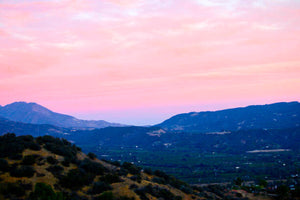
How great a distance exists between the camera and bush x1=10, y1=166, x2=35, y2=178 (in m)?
30.1

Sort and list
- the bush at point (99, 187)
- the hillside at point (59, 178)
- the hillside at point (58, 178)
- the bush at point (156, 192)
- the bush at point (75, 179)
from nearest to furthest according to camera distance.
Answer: the hillside at point (59, 178) < the hillside at point (58, 178) < the bush at point (75, 179) < the bush at point (99, 187) < the bush at point (156, 192)

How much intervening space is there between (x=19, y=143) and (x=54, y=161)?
636cm

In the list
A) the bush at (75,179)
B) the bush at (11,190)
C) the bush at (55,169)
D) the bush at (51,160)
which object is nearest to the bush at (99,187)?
the bush at (75,179)

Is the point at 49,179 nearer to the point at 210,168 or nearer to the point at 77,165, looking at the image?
the point at 77,165

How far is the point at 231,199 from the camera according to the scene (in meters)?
45.6

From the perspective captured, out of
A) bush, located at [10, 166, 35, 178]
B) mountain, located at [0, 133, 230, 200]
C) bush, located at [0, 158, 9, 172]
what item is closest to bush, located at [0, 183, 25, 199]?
mountain, located at [0, 133, 230, 200]

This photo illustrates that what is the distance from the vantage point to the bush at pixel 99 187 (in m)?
31.9

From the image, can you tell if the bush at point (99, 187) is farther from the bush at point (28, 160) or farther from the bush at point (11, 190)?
the bush at point (28, 160)

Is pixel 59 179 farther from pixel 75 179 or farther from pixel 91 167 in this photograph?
pixel 91 167

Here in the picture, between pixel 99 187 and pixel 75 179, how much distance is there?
2.85 metres

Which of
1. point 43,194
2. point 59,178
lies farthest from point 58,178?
point 43,194

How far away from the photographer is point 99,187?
32594 millimetres

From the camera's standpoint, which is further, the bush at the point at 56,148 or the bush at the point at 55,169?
the bush at the point at 56,148

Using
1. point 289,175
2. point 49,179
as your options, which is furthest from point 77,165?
point 289,175
